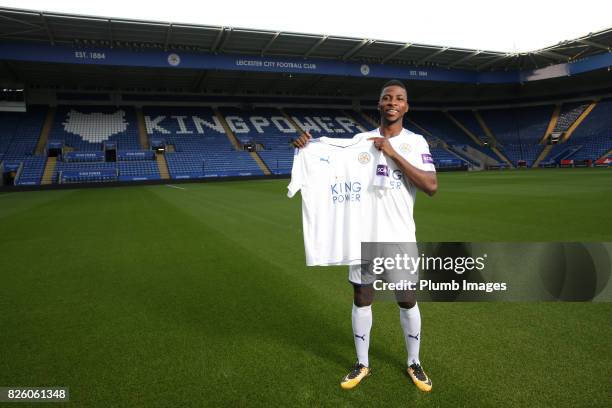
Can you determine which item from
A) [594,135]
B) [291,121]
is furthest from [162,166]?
[594,135]

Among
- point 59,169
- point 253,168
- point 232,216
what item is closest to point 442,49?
point 253,168

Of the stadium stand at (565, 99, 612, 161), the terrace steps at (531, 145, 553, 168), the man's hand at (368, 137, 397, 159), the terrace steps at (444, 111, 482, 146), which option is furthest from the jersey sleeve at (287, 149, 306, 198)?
the terrace steps at (444, 111, 482, 146)

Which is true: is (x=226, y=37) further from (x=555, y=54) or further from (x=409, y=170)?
(x=555, y=54)

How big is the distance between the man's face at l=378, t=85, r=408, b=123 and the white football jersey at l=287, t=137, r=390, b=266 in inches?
10.3

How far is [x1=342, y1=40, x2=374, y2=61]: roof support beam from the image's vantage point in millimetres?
33041

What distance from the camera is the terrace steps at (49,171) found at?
96.4ft

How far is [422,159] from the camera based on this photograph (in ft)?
8.73

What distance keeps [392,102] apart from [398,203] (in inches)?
28.5

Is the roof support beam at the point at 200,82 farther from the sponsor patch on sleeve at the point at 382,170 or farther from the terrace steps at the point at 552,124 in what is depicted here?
the terrace steps at the point at 552,124

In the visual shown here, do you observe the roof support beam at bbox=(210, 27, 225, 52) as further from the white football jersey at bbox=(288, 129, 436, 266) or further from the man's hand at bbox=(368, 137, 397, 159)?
the man's hand at bbox=(368, 137, 397, 159)

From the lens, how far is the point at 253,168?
36.3 meters

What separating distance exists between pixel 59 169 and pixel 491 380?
1406 inches

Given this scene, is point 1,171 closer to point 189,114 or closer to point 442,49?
point 189,114

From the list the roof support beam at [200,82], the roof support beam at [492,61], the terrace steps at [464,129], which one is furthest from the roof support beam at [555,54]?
the roof support beam at [200,82]
